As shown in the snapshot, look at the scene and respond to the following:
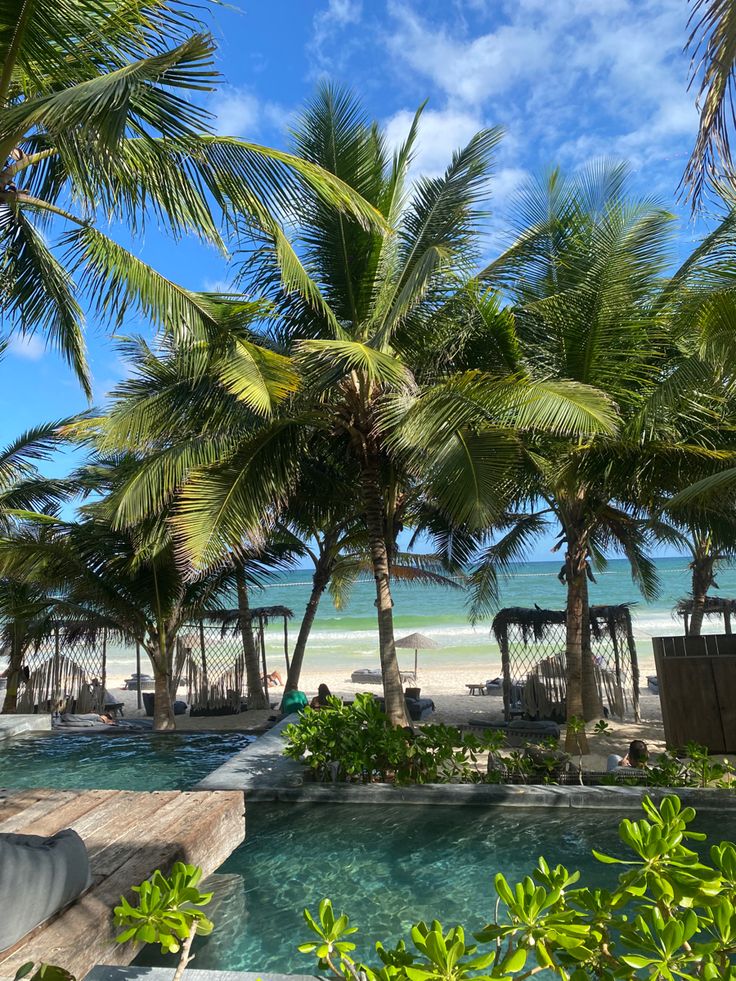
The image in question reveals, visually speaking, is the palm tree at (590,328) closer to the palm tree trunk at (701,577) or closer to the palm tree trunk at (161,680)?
the palm tree trunk at (161,680)

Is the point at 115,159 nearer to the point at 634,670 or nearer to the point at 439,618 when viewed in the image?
the point at 634,670

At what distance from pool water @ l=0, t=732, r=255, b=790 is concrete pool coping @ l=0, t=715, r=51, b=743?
0.18m

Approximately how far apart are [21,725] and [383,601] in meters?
7.39

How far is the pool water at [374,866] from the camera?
440cm

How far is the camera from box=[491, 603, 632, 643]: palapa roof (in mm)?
14914

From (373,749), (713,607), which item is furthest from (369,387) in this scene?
(713,607)

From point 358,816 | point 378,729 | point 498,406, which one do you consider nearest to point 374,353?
point 498,406

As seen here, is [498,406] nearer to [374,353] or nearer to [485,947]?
[374,353]

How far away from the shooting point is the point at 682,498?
6.18 meters

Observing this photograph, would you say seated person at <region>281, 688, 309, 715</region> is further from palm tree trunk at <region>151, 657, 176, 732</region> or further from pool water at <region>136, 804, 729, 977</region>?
pool water at <region>136, 804, 729, 977</region>

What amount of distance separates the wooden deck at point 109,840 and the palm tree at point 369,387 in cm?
259

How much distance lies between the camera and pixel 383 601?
27.7ft

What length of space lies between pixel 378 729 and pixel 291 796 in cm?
105

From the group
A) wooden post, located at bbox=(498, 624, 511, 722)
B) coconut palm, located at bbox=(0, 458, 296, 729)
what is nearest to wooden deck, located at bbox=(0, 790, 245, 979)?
coconut palm, located at bbox=(0, 458, 296, 729)
